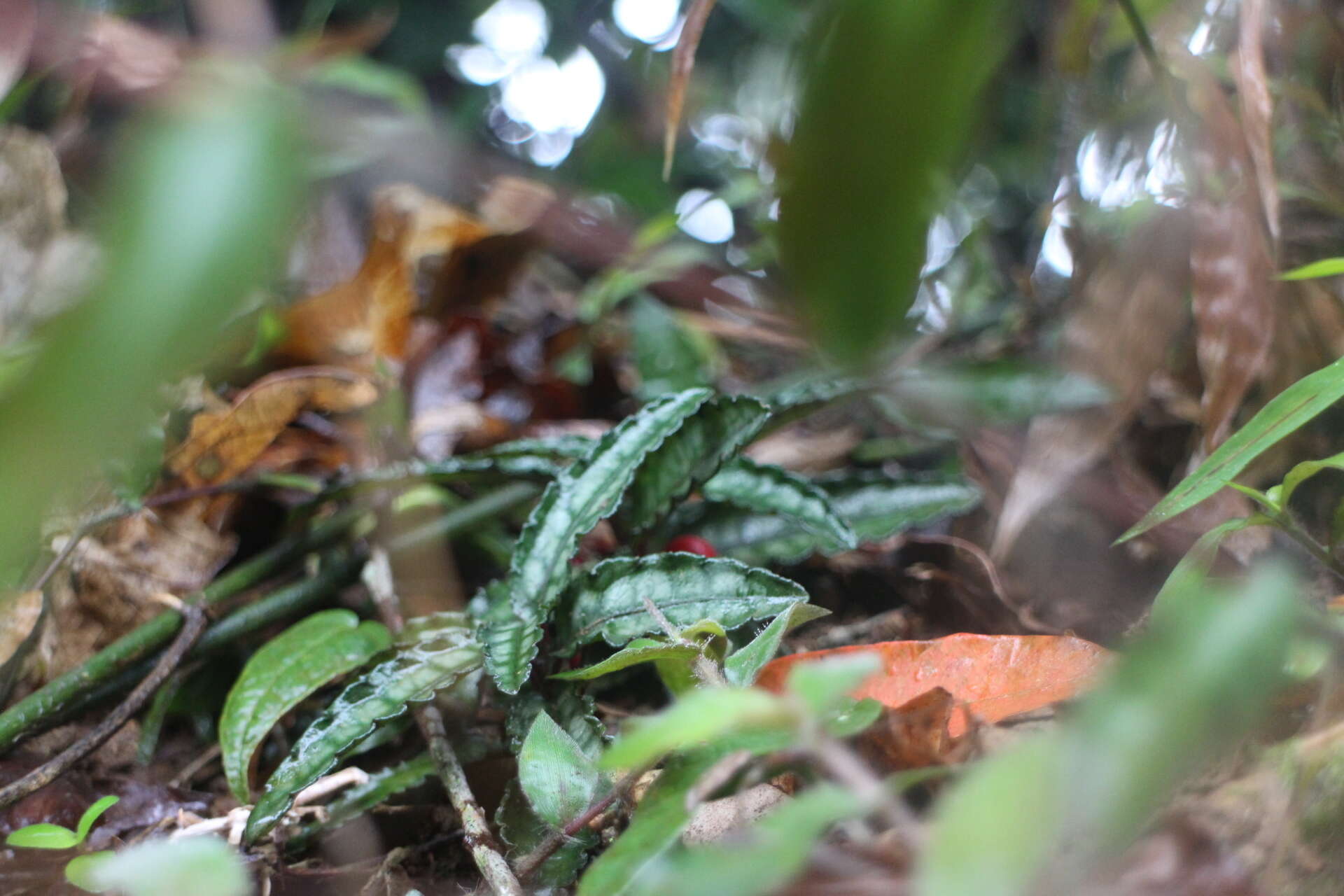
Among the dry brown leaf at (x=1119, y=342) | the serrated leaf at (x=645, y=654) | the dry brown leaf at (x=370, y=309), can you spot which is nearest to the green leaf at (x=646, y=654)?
the serrated leaf at (x=645, y=654)

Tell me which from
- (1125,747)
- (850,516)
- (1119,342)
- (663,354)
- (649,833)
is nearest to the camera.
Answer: (1125,747)

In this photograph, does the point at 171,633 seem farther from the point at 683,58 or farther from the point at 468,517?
the point at 683,58

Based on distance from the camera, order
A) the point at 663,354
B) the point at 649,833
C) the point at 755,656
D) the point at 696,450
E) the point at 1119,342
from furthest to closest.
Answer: the point at 663,354 → the point at 1119,342 → the point at 696,450 → the point at 755,656 → the point at 649,833

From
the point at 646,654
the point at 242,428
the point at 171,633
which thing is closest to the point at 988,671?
the point at 646,654

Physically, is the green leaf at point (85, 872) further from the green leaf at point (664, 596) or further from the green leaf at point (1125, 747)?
the green leaf at point (1125, 747)

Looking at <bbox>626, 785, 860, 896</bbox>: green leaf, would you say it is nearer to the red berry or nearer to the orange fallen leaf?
the orange fallen leaf

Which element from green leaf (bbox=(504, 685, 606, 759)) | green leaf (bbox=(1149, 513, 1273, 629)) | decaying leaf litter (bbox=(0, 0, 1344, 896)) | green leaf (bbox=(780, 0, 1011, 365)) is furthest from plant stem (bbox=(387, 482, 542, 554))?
green leaf (bbox=(780, 0, 1011, 365))
